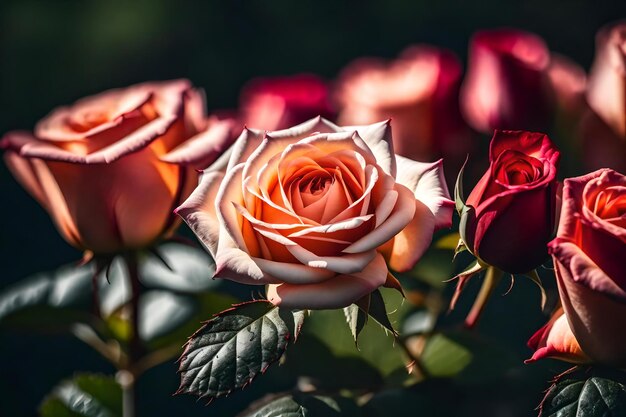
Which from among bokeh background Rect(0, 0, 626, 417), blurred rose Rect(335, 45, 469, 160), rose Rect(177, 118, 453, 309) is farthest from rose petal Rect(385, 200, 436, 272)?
bokeh background Rect(0, 0, 626, 417)

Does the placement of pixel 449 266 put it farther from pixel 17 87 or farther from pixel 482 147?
pixel 17 87

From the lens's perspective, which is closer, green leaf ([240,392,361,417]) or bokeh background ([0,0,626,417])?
green leaf ([240,392,361,417])

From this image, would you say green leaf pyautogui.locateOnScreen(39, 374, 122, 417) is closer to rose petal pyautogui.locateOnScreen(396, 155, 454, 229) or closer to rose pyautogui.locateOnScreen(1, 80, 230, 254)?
rose pyautogui.locateOnScreen(1, 80, 230, 254)

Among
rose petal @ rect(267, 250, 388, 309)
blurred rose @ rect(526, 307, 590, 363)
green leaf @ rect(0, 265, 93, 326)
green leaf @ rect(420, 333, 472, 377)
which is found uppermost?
rose petal @ rect(267, 250, 388, 309)

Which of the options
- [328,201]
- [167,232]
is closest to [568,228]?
[328,201]

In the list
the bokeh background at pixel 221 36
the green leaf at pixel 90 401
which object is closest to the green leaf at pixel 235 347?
the green leaf at pixel 90 401

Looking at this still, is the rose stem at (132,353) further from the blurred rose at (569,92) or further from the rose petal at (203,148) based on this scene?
the blurred rose at (569,92)
